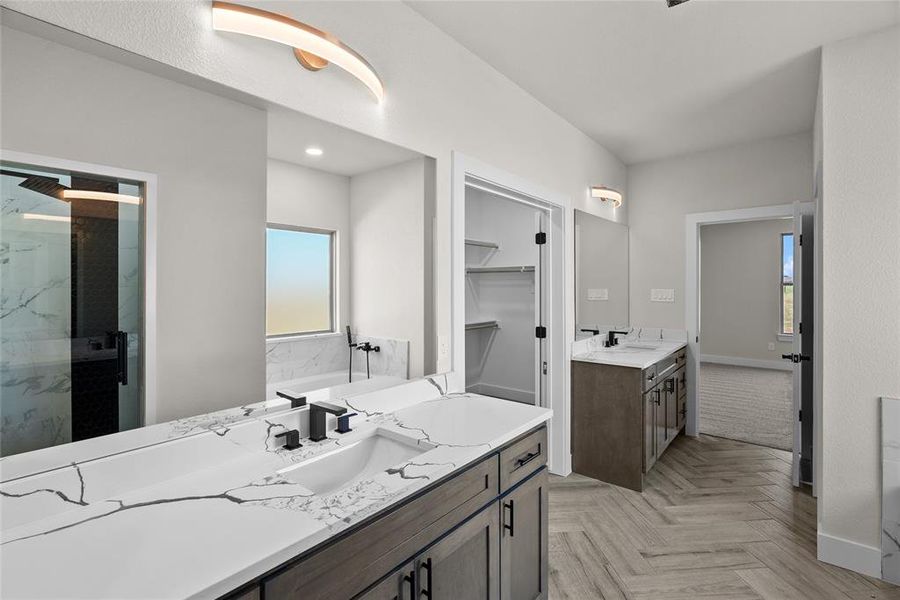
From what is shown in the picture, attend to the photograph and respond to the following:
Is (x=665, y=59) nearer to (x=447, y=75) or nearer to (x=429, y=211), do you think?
(x=447, y=75)

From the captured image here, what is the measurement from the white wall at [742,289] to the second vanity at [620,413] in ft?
14.6

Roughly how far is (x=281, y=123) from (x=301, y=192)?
225 mm

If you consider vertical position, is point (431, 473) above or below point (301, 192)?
below

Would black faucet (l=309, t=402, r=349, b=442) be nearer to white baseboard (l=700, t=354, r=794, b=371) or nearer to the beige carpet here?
the beige carpet

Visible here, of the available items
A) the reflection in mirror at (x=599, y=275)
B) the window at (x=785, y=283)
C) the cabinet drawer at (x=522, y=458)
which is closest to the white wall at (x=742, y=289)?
the window at (x=785, y=283)

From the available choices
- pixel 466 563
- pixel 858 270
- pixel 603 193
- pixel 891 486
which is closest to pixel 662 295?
pixel 603 193

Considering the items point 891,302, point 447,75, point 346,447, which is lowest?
point 346,447

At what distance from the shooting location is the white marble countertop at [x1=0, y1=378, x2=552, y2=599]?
75cm

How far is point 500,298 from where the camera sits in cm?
499

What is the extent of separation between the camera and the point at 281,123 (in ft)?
4.73

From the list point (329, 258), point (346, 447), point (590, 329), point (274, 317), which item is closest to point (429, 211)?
point (329, 258)

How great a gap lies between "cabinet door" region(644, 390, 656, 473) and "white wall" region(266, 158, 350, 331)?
2.29 metres

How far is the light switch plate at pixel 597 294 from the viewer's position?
140 inches

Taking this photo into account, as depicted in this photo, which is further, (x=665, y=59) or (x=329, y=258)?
(x=665, y=59)
